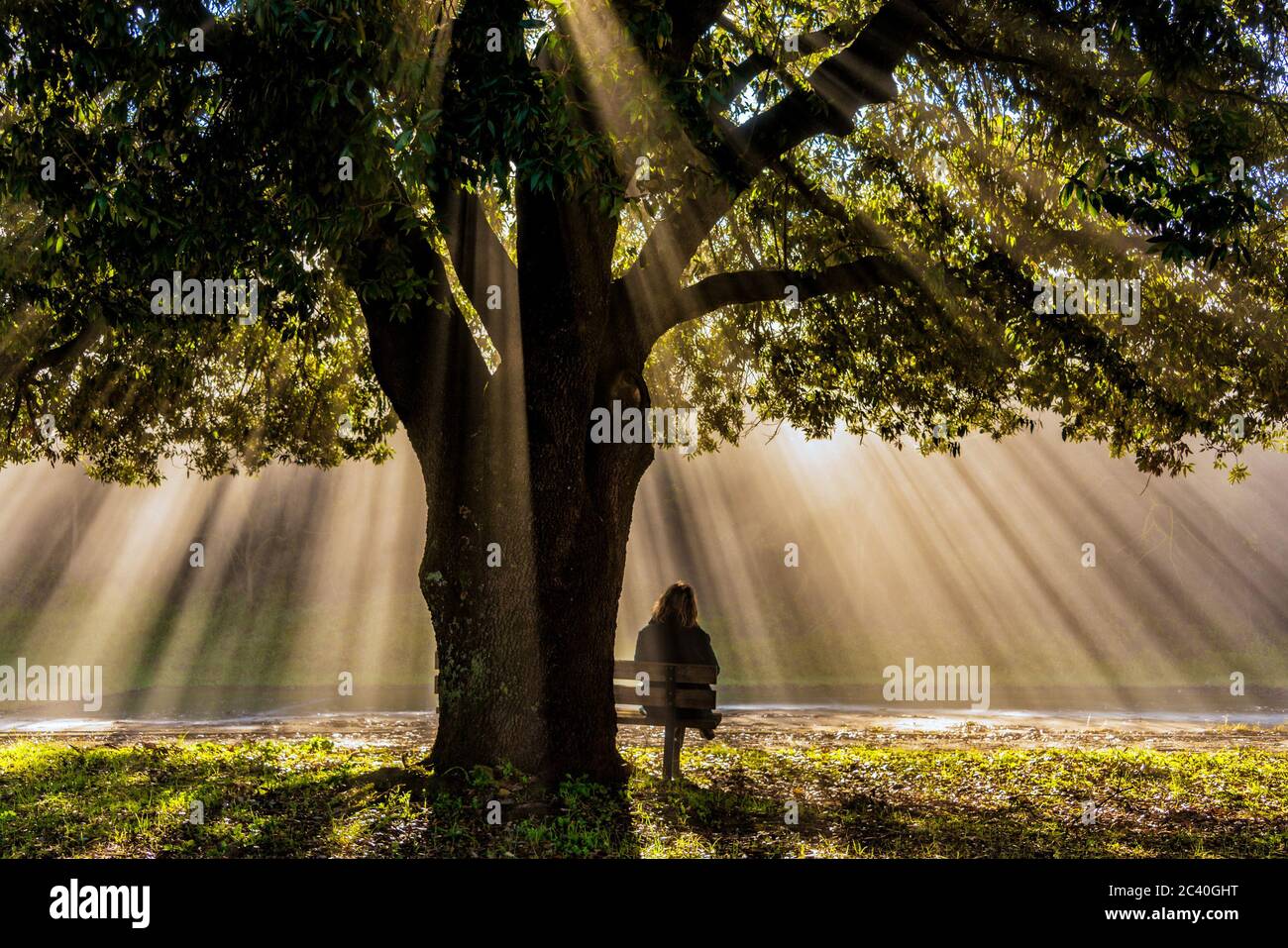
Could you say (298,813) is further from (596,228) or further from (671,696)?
(596,228)

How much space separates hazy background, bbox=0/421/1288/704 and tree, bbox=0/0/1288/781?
1718cm

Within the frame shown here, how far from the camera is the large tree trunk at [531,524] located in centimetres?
Result: 962

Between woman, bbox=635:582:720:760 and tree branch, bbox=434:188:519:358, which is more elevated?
tree branch, bbox=434:188:519:358

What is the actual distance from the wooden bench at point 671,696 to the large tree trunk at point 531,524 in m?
0.50

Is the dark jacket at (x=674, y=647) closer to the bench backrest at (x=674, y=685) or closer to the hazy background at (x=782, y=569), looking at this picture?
the bench backrest at (x=674, y=685)

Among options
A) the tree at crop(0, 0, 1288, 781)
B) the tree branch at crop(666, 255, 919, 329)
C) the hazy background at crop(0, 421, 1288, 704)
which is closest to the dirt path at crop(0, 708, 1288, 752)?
the tree at crop(0, 0, 1288, 781)

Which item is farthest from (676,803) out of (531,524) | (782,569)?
(782,569)

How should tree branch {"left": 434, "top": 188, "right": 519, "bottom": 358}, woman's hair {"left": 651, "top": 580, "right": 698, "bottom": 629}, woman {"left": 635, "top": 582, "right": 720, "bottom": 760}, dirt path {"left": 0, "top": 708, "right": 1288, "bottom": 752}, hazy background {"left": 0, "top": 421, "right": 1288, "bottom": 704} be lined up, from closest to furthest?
tree branch {"left": 434, "top": 188, "right": 519, "bottom": 358}, woman {"left": 635, "top": 582, "right": 720, "bottom": 760}, woman's hair {"left": 651, "top": 580, "right": 698, "bottom": 629}, dirt path {"left": 0, "top": 708, "right": 1288, "bottom": 752}, hazy background {"left": 0, "top": 421, "right": 1288, "bottom": 704}

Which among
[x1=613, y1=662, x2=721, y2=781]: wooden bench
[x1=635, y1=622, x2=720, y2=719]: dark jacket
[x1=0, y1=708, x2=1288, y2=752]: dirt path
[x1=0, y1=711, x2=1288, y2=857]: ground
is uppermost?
[x1=635, y1=622, x2=720, y2=719]: dark jacket

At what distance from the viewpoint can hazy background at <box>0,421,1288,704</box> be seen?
107ft

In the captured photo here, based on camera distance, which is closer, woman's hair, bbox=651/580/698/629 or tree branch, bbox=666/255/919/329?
woman's hair, bbox=651/580/698/629

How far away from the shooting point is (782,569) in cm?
3909

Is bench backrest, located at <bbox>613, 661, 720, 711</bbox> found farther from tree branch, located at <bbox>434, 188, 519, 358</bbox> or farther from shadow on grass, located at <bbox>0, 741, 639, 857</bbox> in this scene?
tree branch, located at <bbox>434, 188, 519, 358</bbox>

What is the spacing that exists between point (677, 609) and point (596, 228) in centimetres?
395
